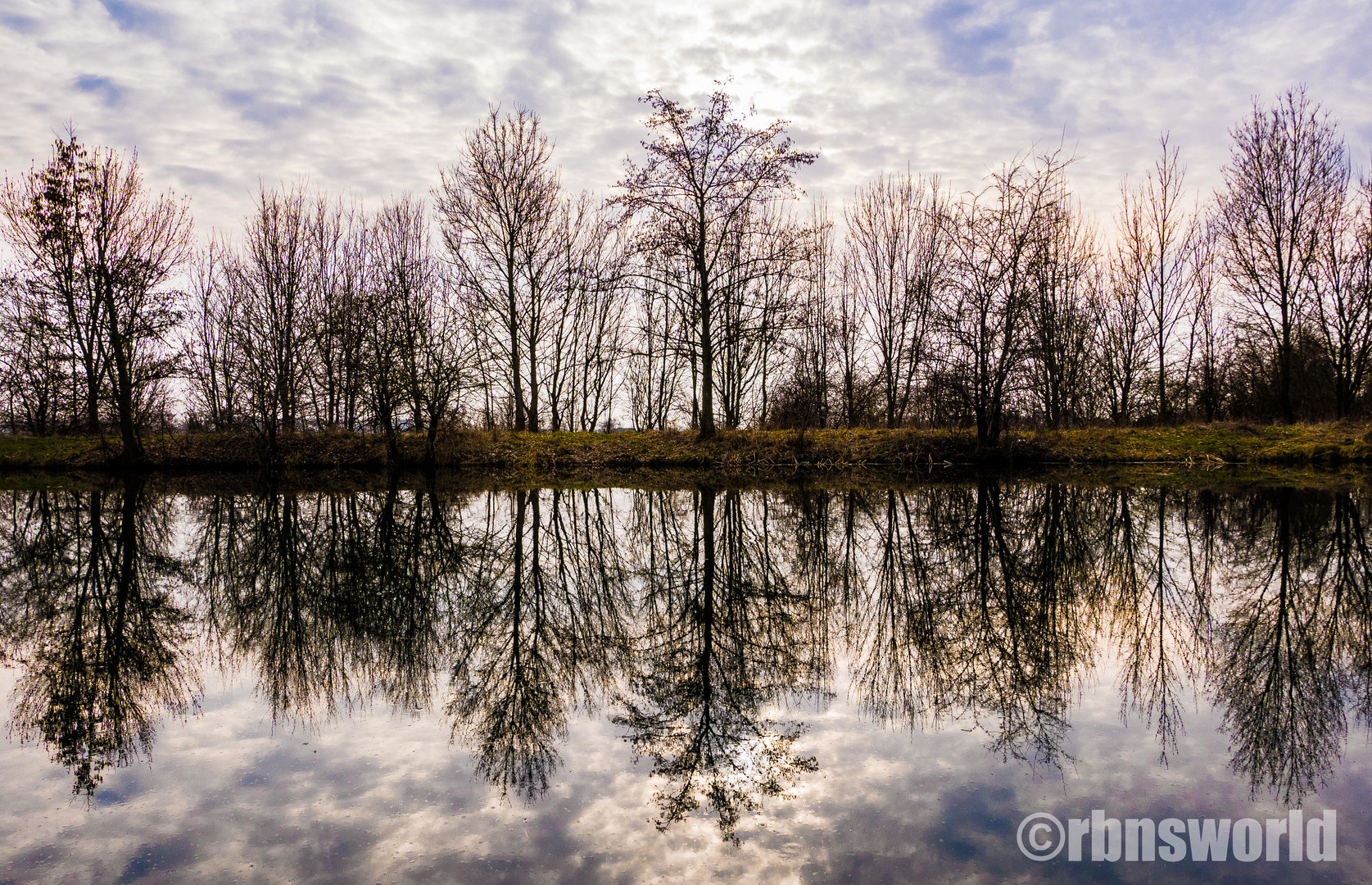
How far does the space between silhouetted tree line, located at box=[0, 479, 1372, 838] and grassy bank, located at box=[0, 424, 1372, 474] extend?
11.8m

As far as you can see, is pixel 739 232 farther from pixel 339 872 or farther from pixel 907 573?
pixel 339 872

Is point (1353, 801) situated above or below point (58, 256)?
below

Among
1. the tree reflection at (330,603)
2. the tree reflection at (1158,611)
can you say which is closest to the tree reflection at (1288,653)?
the tree reflection at (1158,611)

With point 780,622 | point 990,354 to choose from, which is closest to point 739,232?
point 990,354

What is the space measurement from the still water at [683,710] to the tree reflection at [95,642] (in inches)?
1.2

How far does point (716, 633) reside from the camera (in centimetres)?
530

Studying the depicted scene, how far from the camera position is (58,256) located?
23.9 metres

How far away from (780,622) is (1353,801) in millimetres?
3309

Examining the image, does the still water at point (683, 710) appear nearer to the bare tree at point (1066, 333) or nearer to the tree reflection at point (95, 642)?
the tree reflection at point (95, 642)

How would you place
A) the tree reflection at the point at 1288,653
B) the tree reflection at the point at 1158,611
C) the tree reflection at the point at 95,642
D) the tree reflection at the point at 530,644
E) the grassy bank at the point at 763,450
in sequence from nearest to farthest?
the tree reflection at the point at 1288,653
the tree reflection at the point at 530,644
the tree reflection at the point at 95,642
the tree reflection at the point at 1158,611
the grassy bank at the point at 763,450

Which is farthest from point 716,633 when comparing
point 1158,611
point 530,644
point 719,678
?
point 1158,611

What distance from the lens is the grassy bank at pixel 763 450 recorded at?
22.0m

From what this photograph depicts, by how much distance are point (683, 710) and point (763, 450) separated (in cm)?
1877

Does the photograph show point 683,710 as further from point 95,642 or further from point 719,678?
point 95,642
